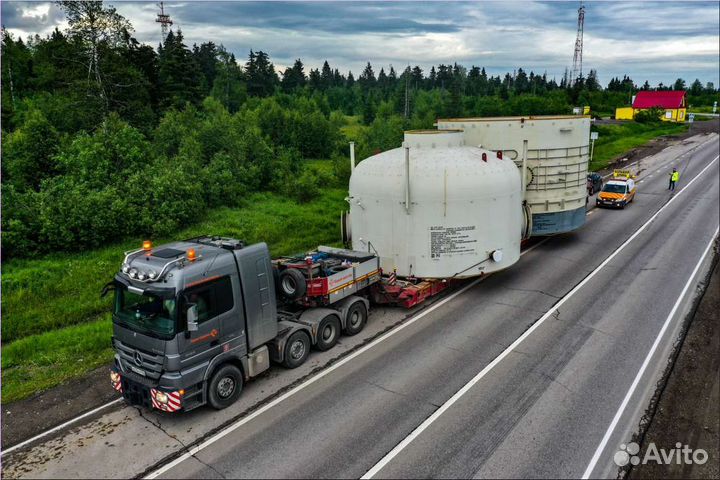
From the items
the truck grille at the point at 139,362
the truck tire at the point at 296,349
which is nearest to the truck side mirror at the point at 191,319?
the truck grille at the point at 139,362

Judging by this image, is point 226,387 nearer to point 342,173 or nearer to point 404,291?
point 404,291

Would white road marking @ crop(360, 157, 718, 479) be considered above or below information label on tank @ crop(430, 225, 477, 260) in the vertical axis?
below

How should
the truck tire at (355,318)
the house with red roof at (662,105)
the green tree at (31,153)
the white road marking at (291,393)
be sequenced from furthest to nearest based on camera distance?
1. the house with red roof at (662,105)
2. the green tree at (31,153)
3. the truck tire at (355,318)
4. the white road marking at (291,393)

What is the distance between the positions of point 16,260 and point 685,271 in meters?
25.5

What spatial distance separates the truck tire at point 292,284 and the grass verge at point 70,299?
4974 mm

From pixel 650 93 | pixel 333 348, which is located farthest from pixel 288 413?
pixel 650 93

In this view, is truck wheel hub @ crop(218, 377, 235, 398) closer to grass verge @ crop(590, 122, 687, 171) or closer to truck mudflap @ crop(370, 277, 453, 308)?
truck mudflap @ crop(370, 277, 453, 308)

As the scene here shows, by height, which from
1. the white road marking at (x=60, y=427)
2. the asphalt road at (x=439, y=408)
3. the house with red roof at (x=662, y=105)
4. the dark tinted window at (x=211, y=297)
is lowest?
the white road marking at (x=60, y=427)

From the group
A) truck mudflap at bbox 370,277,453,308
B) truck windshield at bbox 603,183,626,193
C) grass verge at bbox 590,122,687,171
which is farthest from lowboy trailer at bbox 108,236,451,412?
grass verge at bbox 590,122,687,171

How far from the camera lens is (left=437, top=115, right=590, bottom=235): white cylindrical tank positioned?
1927 cm

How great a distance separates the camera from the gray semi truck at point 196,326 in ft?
30.8

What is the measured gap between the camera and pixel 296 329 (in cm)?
1191

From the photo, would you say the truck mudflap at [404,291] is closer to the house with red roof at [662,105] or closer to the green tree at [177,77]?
the green tree at [177,77]

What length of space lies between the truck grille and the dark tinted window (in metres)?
1.14
